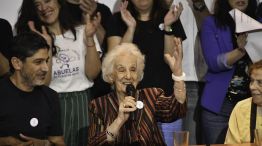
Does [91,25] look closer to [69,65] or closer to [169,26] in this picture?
[69,65]

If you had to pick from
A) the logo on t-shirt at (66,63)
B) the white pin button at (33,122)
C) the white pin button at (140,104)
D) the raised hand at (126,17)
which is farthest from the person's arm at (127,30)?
the white pin button at (33,122)

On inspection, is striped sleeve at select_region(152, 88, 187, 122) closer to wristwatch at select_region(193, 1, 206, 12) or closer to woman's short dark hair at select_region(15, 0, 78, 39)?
woman's short dark hair at select_region(15, 0, 78, 39)

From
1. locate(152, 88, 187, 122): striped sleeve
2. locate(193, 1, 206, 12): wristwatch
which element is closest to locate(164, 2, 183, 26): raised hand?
locate(193, 1, 206, 12): wristwatch

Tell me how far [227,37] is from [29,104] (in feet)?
4.86

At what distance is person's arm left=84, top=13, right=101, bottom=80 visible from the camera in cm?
377

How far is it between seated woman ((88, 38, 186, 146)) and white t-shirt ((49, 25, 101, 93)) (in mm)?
491

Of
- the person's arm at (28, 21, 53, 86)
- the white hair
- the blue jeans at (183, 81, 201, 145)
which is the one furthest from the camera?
the blue jeans at (183, 81, 201, 145)

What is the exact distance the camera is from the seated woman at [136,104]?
323 cm

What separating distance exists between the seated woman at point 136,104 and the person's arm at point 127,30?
0.43 m

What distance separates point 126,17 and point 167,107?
83cm

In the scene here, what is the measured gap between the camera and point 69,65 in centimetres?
379

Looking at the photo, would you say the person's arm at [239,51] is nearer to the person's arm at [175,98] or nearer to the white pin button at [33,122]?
the person's arm at [175,98]

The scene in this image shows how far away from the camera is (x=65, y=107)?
12.4 ft

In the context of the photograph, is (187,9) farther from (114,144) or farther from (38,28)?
(114,144)
